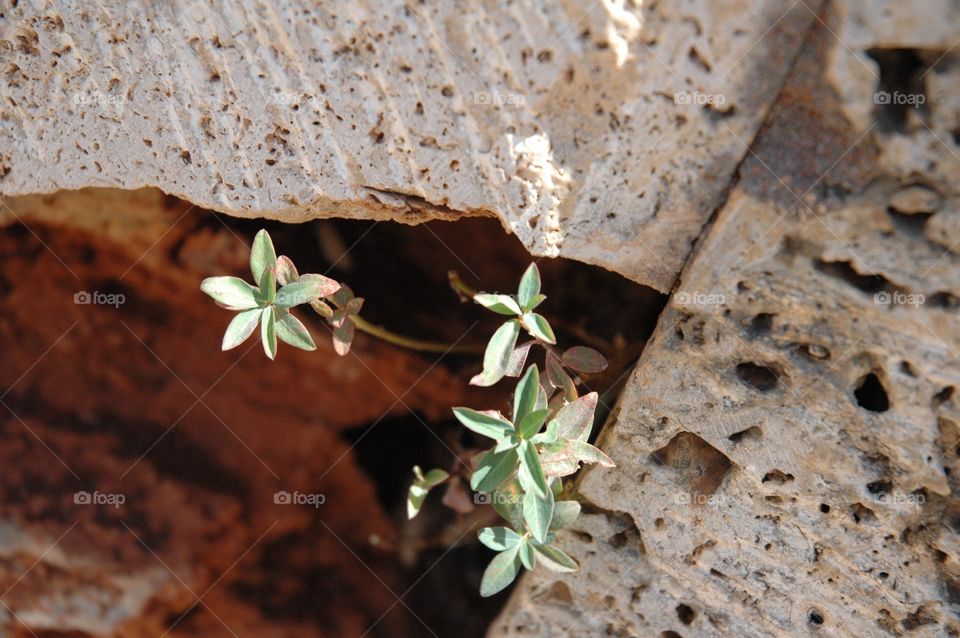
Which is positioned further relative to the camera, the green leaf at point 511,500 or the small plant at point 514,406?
the green leaf at point 511,500

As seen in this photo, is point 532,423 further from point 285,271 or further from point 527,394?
point 285,271

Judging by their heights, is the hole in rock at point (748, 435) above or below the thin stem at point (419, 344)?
above

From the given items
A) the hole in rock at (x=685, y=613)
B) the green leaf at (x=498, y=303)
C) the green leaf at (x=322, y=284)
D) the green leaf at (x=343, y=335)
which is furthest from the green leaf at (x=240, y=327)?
the hole in rock at (x=685, y=613)

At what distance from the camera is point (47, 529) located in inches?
78.2

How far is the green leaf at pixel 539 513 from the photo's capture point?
131 cm

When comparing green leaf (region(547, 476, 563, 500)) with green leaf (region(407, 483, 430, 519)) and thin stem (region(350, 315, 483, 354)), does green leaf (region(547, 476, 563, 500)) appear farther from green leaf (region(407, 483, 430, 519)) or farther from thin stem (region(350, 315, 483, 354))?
thin stem (region(350, 315, 483, 354))

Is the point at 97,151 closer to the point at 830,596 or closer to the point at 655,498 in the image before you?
the point at 655,498

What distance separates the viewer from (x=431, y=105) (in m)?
1.25

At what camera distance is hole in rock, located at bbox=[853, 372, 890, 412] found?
124 cm

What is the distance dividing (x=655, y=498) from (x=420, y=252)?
93 cm

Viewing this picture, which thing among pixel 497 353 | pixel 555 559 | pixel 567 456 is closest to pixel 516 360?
pixel 497 353

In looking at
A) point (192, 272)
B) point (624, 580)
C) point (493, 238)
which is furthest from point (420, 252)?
point (624, 580)

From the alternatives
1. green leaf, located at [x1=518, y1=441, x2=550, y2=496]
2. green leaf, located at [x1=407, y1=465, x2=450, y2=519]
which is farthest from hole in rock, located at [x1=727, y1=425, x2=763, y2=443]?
green leaf, located at [x1=407, y1=465, x2=450, y2=519]
